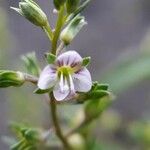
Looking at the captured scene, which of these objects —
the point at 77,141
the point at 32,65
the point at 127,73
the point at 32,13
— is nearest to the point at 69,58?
the point at 32,13

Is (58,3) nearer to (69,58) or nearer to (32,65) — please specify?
(69,58)

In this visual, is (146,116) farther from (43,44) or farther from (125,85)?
(43,44)

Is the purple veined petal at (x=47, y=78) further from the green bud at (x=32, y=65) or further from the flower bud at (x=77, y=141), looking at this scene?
the flower bud at (x=77, y=141)

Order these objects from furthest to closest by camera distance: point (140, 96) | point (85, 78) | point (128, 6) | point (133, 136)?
point (128, 6) < point (140, 96) < point (133, 136) < point (85, 78)

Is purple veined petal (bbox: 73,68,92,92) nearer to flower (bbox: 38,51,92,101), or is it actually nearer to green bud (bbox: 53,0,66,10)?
flower (bbox: 38,51,92,101)

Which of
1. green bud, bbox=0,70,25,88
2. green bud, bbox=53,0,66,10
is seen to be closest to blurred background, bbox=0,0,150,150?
green bud, bbox=0,70,25,88

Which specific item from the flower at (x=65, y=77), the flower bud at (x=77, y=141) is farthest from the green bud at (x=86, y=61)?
the flower bud at (x=77, y=141)

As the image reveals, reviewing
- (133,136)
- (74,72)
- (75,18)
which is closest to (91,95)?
(74,72)
